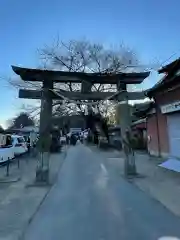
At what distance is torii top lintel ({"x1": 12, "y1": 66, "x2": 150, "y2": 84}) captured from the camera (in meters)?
12.4

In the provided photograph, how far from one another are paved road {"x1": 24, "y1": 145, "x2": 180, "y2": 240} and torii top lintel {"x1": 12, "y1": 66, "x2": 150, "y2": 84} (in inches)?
195

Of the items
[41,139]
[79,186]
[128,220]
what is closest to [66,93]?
[41,139]

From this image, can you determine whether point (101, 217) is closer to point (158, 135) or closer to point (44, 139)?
point (44, 139)

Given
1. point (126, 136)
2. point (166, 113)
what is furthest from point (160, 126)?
point (126, 136)

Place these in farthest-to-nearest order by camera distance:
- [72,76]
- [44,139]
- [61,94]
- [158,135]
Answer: [158,135], [72,76], [61,94], [44,139]

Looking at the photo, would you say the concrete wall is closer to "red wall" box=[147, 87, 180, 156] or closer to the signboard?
"red wall" box=[147, 87, 180, 156]

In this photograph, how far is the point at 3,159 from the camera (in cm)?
1738

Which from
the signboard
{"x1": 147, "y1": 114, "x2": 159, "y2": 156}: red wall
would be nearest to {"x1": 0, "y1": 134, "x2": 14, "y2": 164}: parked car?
the signboard

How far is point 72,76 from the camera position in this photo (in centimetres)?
1274

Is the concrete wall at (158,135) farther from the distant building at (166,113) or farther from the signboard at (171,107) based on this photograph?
the signboard at (171,107)

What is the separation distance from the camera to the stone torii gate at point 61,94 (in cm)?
1210

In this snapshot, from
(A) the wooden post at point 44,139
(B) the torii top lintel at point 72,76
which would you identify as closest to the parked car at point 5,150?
(A) the wooden post at point 44,139

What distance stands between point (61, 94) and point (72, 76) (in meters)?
0.93

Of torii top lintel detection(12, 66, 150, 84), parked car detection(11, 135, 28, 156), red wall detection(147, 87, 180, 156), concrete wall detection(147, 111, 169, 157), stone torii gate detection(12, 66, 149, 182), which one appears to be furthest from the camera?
parked car detection(11, 135, 28, 156)
